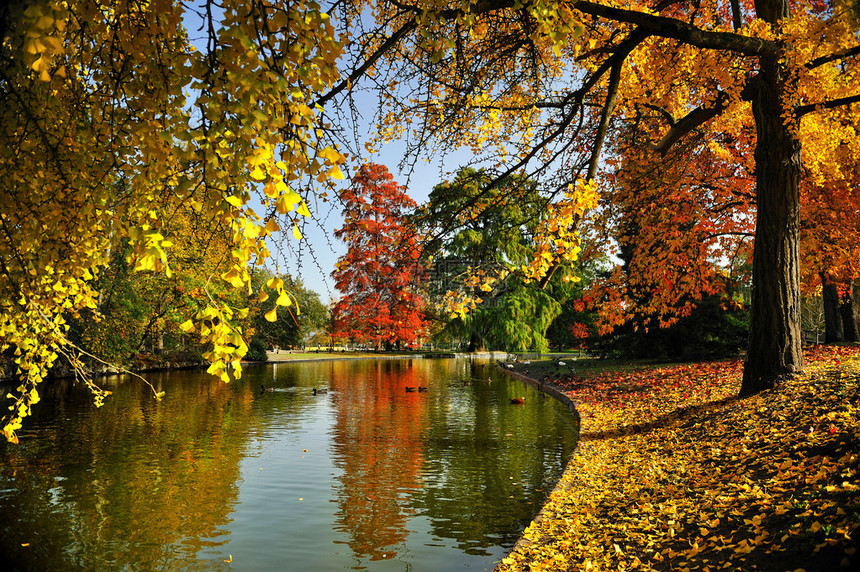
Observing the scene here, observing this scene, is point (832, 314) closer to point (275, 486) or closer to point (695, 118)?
point (695, 118)

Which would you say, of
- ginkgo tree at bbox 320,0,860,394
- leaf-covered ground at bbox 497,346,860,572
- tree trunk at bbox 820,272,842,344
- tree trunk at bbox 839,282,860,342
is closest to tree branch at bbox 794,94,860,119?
ginkgo tree at bbox 320,0,860,394

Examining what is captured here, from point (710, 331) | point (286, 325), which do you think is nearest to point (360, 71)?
point (710, 331)

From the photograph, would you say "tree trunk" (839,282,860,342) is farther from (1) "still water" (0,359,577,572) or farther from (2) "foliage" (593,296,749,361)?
(1) "still water" (0,359,577,572)

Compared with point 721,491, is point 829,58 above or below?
above

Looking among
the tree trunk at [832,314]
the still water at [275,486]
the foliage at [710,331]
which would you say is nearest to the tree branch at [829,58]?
the still water at [275,486]

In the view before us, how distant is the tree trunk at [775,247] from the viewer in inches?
310

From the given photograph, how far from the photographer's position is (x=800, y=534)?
11.8 ft

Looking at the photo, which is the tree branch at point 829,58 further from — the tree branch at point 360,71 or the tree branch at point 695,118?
the tree branch at point 360,71

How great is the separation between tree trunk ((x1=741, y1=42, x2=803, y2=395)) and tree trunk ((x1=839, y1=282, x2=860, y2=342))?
1058 centimetres

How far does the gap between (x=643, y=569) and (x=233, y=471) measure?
6.37 m

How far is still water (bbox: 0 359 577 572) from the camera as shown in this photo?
5402 millimetres

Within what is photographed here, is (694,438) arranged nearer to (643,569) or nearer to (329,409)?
(643,569)

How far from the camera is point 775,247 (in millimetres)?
7926

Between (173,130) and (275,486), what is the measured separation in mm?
A: 6135
